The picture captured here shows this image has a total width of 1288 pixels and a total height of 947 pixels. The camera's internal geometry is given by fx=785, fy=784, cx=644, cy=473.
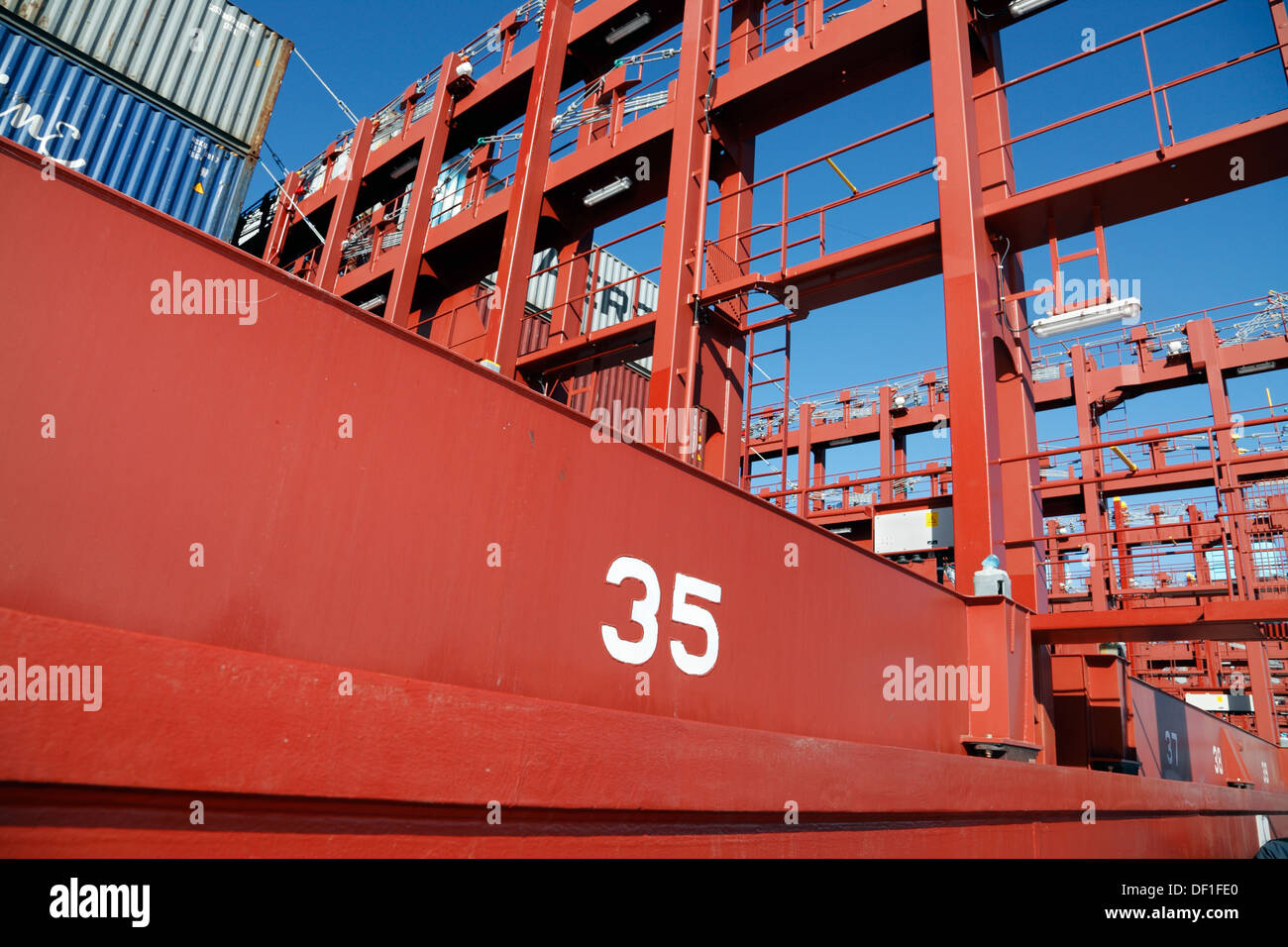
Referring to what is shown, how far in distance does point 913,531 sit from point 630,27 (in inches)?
330

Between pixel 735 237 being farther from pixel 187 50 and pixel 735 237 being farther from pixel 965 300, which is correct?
pixel 187 50

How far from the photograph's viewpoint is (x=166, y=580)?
6.41 feet

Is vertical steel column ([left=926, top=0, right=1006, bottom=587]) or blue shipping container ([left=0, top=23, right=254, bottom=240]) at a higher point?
blue shipping container ([left=0, top=23, right=254, bottom=240])

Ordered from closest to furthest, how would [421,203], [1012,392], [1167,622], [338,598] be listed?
[338,598] < [1167,622] < [1012,392] < [421,203]

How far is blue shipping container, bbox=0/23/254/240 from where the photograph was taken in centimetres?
1083

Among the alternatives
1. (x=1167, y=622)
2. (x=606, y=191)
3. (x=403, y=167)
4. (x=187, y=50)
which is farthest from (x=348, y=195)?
(x=1167, y=622)

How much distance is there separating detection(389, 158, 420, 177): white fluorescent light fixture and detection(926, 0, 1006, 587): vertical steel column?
1001cm

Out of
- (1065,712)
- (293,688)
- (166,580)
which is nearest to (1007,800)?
(1065,712)

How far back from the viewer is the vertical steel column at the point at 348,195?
14773 millimetres

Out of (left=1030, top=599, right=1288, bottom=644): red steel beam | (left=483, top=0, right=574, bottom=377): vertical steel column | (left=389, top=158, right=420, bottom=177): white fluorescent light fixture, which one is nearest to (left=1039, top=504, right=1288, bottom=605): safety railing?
(left=1030, top=599, right=1288, bottom=644): red steel beam

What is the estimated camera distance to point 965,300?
21.4ft

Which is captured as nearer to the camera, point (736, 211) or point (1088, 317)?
point (1088, 317)

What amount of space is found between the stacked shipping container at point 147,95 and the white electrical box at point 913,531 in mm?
11100

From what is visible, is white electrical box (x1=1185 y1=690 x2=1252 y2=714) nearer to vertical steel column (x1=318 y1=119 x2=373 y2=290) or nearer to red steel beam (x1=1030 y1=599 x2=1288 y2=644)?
red steel beam (x1=1030 y1=599 x2=1288 y2=644)
